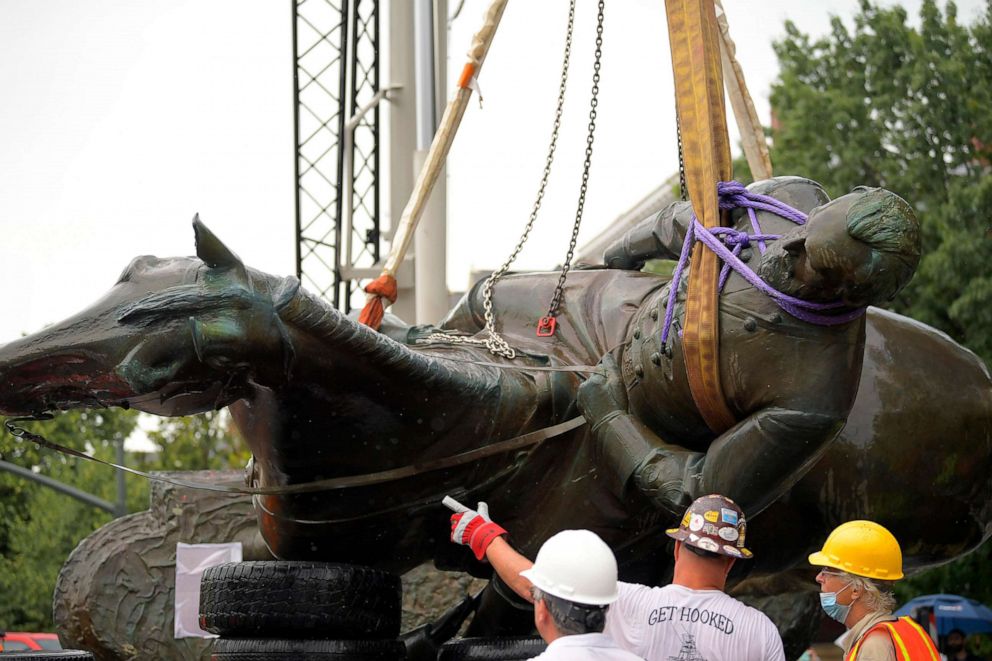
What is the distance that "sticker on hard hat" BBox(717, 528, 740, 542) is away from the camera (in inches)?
162

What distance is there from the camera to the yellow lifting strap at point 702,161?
4.86 m

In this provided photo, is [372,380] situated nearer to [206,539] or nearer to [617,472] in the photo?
[617,472]

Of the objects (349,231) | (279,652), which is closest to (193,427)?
(349,231)

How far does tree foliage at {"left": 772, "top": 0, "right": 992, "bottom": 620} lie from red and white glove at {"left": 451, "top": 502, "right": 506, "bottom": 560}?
13520mm

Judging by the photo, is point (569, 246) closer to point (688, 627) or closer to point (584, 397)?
point (584, 397)

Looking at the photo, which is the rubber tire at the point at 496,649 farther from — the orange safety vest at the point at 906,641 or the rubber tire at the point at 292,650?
the orange safety vest at the point at 906,641

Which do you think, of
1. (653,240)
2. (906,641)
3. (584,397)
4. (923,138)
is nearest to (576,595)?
(906,641)

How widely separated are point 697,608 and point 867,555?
62 centimetres

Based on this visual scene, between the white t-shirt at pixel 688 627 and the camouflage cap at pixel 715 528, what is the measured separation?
0.14 meters

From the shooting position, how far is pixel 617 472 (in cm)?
525

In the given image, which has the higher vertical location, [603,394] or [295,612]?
[603,394]

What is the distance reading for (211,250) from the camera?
5059mm

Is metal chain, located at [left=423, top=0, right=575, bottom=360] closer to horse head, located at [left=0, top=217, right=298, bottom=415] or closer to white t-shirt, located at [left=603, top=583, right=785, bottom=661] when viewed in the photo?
horse head, located at [left=0, top=217, right=298, bottom=415]

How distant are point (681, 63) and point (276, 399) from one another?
201cm
